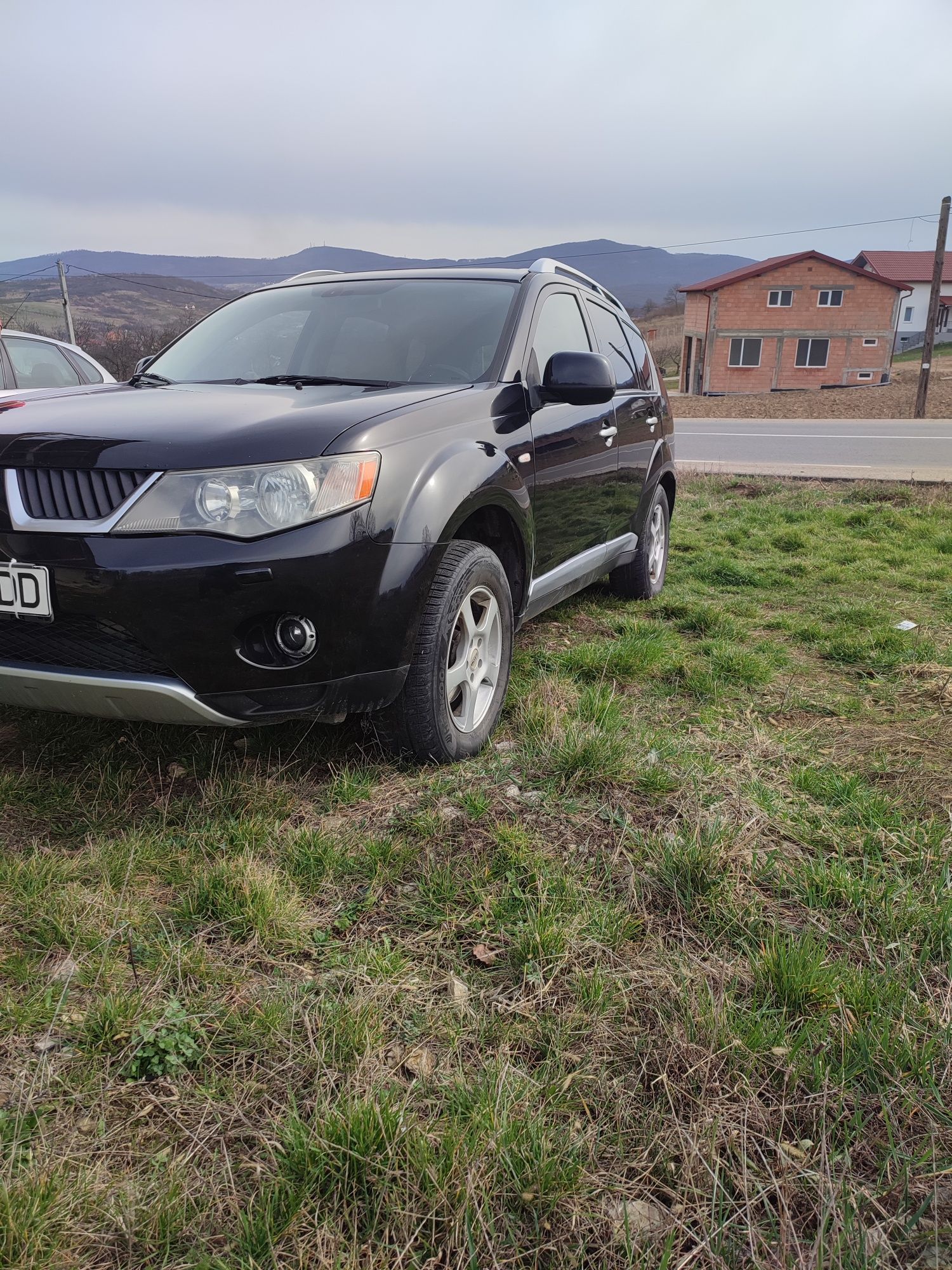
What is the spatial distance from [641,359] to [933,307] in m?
24.9

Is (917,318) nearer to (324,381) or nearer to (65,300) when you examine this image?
(65,300)

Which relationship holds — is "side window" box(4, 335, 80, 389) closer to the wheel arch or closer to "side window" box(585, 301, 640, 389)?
"side window" box(585, 301, 640, 389)

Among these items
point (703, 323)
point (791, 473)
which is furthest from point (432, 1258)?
point (703, 323)

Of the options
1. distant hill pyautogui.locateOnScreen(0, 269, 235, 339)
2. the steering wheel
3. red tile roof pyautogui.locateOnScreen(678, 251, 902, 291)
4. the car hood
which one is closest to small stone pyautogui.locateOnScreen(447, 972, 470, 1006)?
the car hood

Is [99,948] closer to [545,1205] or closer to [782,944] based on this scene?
[545,1205]

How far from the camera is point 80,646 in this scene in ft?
8.20

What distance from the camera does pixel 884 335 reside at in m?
46.9

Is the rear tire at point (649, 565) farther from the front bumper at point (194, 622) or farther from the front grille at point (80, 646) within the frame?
A: the front grille at point (80, 646)

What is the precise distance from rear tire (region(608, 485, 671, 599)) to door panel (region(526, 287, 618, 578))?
2.67ft

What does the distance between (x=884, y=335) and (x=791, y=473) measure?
41185 mm

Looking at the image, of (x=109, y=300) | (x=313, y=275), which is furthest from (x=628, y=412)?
(x=109, y=300)

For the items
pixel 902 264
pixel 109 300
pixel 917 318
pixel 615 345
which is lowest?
pixel 615 345

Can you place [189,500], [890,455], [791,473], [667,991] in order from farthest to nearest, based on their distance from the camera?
[890,455], [791,473], [189,500], [667,991]

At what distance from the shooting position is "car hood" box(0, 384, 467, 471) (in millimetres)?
2469
